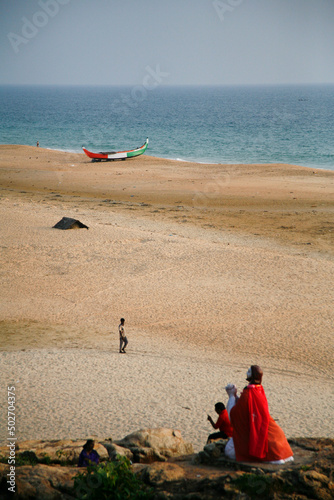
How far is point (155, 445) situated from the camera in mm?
6719

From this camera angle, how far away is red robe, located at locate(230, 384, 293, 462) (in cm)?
580

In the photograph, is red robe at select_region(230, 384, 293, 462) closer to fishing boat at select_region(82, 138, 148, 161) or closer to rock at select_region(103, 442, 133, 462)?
rock at select_region(103, 442, 133, 462)

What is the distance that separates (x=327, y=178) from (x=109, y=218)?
1940 centimetres

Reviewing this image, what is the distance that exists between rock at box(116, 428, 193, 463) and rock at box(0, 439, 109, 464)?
417 mm

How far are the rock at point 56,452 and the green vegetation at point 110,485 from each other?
1.09 metres

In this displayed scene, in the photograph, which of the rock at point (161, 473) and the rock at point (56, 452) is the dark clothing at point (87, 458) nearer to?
the rock at point (56, 452)

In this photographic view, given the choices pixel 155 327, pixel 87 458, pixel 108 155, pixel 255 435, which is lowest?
pixel 87 458

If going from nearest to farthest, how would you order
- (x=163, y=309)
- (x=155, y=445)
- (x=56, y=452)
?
(x=56, y=452)
(x=155, y=445)
(x=163, y=309)

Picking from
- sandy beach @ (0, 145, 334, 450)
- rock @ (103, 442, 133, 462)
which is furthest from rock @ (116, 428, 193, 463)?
sandy beach @ (0, 145, 334, 450)

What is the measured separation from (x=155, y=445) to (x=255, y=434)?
1.66m

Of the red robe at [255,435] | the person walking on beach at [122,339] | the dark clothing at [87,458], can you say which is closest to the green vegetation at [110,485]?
the dark clothing at [87,458]

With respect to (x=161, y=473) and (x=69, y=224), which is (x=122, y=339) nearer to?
(x=161, y=473)

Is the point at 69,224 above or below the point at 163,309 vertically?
above

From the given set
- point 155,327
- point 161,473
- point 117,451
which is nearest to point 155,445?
point 117,451
